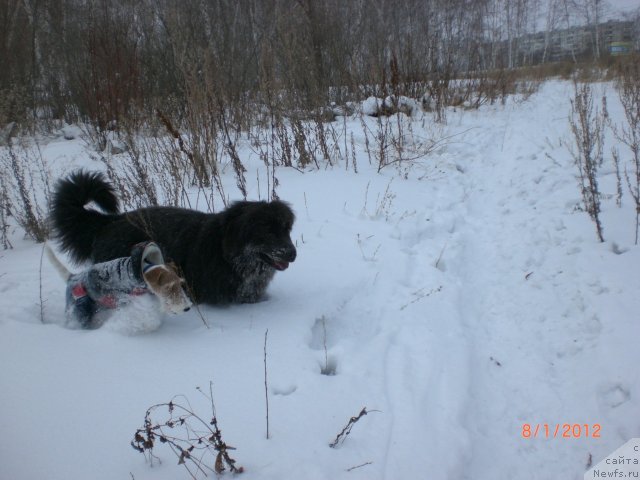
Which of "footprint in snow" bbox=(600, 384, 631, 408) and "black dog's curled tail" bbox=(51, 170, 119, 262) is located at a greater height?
"black dog's curled tail" bbox=(51, 170, 119, 262)

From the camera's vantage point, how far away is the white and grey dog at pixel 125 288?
2.15 meters

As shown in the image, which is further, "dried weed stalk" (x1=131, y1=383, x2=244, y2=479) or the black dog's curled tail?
the black dog's curled tail

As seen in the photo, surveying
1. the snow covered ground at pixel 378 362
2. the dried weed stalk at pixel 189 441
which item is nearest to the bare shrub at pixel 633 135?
the snow covered ground at pixel 378 362

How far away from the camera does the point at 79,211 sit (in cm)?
A: 268

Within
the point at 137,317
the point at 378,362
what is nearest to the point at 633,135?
the point at 378,362

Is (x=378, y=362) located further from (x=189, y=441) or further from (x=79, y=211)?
(x=79, y=211)

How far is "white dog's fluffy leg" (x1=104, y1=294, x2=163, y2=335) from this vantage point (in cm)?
222

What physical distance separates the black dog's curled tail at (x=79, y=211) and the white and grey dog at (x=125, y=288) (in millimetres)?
431

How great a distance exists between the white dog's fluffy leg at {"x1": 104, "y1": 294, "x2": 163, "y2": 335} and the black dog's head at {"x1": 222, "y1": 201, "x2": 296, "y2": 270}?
571 millimetres

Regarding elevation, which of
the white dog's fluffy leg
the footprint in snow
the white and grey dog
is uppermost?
the white and grey dog

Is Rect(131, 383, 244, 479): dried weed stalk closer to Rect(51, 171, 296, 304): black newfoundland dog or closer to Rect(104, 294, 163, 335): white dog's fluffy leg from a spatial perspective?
Rect(104, 294, 163, 335): white dog's fluffy leg
